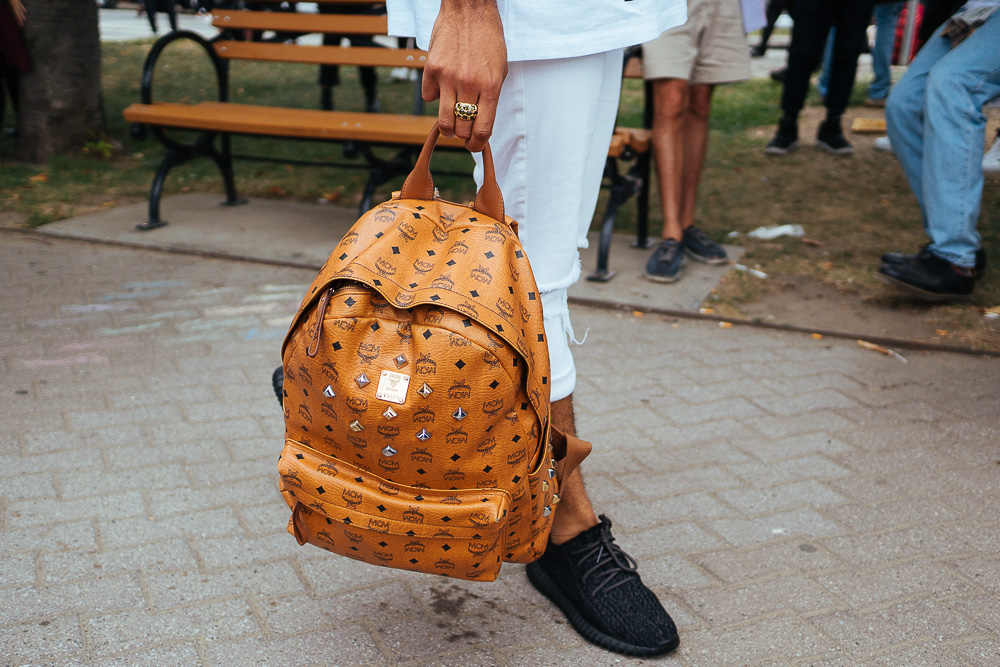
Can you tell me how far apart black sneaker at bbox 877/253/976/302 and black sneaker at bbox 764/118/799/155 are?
2.81 metres

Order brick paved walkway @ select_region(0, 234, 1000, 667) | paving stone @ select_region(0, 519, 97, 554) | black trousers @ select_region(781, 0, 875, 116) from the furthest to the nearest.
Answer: black trousers @ select_region(781, 0, 875, 116)
paving stone @ select_region(0, 519, 97, 554)
brick paved walkway @ select_region(0, 234, 1000, 667)

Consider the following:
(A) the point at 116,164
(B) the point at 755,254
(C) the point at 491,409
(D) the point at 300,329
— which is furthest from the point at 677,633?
(A) the point at 116,164

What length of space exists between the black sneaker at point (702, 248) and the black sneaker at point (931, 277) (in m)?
0.91

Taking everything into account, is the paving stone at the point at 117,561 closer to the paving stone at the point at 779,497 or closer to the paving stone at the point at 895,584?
the paving stone at the point at 779,497

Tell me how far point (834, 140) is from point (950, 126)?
9.63 feet

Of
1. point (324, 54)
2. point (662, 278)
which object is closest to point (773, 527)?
point (662, 278)

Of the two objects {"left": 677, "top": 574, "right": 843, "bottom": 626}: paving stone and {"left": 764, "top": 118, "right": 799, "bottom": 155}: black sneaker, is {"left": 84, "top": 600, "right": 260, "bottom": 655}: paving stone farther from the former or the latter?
{"left": 764, "top": 118, "right": 799, "bottom": 155}: black sneaker

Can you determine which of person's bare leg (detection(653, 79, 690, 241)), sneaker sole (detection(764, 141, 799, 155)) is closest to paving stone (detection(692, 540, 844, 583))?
person's bare leg (detection(653, 79, 690, 241))

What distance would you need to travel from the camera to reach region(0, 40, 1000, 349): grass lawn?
425cm

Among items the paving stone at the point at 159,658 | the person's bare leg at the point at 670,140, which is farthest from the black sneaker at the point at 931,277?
the paving stone at the point at 159,658

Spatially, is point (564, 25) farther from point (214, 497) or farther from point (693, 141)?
point (693, 141)

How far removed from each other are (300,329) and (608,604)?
3.06 ft

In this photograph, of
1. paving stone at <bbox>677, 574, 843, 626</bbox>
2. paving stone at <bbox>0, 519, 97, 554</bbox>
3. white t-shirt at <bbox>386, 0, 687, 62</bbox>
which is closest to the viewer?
white t-shirt at <bbox>386, 0, 687, 62</bbox>

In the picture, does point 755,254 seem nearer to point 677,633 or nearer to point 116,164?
point 677,633
